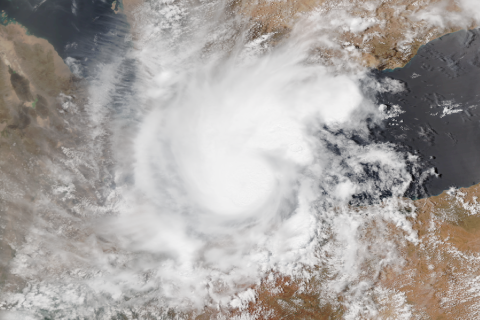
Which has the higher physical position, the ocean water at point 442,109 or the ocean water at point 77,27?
the ocean water at point 77,27

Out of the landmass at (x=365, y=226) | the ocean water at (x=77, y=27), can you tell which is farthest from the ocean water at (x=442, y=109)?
the ocean water at (x=77, y=27)

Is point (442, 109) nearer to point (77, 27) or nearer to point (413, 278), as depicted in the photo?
point (413, 278)

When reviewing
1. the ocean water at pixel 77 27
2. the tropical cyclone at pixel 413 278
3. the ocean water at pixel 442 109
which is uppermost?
the ocean water at pixel 77 27

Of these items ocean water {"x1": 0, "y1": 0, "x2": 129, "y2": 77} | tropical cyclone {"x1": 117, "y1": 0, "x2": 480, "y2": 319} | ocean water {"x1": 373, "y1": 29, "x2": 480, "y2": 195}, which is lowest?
tropical cyclone {"x1": 117, "y1": 0, "x2": 480, "y2": 319}

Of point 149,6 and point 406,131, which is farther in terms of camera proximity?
point 149,6

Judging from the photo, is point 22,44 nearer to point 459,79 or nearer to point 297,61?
point 297,61

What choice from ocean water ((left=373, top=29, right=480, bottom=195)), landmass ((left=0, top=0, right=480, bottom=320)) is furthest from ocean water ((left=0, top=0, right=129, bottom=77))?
ocean water ((left=373, top=29, right=480, bottom=195))

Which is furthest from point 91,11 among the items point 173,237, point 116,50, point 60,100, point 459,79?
point 459,79

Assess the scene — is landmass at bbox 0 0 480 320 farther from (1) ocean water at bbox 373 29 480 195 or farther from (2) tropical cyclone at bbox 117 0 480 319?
(1) ocean water at bbox 373 29 480 195

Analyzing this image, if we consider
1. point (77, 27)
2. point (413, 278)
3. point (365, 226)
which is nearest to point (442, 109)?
point (365, 226)

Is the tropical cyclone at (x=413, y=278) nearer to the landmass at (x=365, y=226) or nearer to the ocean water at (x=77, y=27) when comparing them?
the landmass at (x=365, y=226)

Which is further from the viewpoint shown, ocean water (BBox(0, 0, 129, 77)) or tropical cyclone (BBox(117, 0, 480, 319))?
ocean water (BBox(0, 0, 129, 77))
